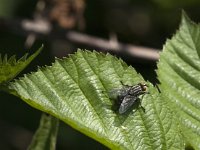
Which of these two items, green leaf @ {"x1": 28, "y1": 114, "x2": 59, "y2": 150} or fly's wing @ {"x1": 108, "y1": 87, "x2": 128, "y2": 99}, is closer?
fly's wing @ {"x1": 108, "y1": 87, "x2": 128, "y2": 99}

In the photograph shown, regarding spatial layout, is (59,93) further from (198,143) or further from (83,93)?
(198,143)

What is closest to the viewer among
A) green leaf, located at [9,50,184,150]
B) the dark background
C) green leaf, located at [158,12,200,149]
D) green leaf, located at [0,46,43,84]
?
green leaf, located at [0,46,43,84]

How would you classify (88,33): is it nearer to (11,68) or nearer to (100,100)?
(100,100)

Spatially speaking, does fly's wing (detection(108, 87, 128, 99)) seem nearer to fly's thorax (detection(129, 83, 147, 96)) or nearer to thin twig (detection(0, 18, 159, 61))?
fly's thorax (detection(129, 83, 147, 96))

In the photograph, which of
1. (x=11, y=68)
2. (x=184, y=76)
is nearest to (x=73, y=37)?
(x=184, y=76)

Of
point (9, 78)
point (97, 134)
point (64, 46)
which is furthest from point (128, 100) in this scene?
point (64, 46)

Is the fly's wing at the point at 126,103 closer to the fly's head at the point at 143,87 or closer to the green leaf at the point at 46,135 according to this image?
the fly's head at the point at 143,87

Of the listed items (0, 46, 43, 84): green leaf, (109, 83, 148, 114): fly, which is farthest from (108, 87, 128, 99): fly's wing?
(0, 46, 43, 84): green leaf
